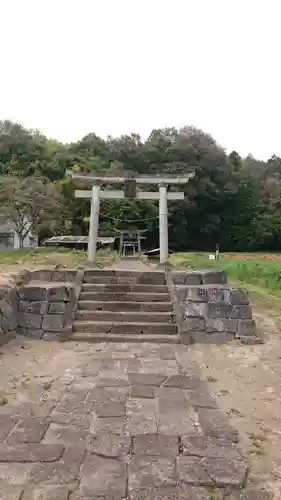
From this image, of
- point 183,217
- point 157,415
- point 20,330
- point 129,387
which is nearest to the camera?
point 157,415

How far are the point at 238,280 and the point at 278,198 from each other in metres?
22.9

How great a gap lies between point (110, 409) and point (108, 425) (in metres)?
0.32

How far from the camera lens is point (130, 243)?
18234 mm

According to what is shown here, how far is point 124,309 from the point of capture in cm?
755

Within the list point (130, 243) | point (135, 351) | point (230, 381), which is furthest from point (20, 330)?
point (130, 243)

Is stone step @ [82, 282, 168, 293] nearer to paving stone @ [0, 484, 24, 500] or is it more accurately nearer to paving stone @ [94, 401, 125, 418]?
paving stone @ [94, 401, 125, 418]

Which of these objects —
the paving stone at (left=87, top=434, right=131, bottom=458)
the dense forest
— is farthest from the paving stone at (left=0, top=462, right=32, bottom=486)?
the dense forest

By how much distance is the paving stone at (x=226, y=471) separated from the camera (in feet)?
8.98

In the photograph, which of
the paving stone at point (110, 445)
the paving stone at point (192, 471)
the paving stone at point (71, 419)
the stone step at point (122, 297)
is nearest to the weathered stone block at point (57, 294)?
the stone step at point (122, 297)

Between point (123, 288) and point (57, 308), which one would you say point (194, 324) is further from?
point (57, 308)

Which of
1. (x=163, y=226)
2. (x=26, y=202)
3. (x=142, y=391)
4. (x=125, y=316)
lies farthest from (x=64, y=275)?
(x=26, y=202)

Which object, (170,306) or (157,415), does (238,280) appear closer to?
(170,306)

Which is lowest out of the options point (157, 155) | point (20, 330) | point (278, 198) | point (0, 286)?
point (20, 330)

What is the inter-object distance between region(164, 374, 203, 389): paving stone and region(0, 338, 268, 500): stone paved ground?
1 cm
